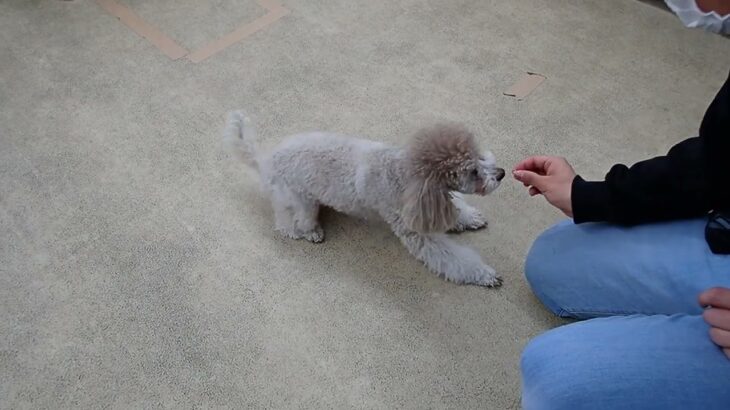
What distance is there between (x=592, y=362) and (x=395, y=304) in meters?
0.48

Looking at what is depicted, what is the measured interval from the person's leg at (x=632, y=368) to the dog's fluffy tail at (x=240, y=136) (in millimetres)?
777

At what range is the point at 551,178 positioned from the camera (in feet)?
3.84

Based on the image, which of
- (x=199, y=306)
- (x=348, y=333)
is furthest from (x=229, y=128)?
(x=348, y=333)

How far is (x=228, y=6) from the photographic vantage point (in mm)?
2012

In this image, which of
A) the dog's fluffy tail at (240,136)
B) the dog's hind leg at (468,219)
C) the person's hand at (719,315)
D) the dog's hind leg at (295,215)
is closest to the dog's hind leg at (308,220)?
the dog's hind leg at (295,215)

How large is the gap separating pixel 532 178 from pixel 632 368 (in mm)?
410

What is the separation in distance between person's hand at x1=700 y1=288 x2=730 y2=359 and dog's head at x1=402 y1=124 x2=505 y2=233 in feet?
1.47

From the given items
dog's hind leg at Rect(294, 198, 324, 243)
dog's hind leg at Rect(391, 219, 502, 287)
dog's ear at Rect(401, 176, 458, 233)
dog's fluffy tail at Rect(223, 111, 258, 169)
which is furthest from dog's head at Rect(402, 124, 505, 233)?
dog's fluffy tail at Rect(223, 111, 258, 169)

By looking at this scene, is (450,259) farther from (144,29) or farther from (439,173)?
(144,29)

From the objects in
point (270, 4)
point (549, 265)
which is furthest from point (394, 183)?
point (270, 4)

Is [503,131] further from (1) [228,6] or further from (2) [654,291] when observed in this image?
(1) [228,6]

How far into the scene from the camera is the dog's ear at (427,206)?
1.19 m

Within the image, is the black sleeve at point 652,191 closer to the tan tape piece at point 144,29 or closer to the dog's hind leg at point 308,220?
the dog's hind leg at point 308,220

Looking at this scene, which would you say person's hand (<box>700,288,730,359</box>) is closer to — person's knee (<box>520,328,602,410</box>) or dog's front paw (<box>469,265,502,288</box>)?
person's knee (<box>520,328,602,410</box>)
